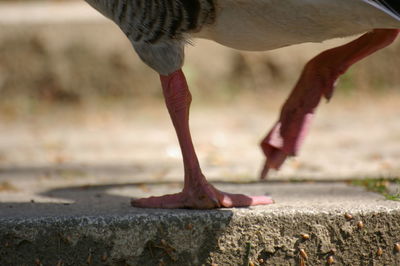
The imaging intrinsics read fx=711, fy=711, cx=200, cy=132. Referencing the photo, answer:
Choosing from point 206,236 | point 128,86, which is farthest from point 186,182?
point 128,86

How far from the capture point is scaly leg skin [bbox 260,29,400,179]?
2.85 m

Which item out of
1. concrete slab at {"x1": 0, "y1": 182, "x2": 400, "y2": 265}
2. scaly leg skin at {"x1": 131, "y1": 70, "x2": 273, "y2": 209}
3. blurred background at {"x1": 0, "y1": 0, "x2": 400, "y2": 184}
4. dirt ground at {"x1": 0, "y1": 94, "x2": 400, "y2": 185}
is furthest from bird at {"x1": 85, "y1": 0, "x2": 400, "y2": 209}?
blurred background at {"x1": 0, "y1": 0, "x2": 400, "y2": 184}

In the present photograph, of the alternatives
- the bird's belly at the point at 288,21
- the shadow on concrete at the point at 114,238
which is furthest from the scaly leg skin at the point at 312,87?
the shadow on concrete at the point at 114,238

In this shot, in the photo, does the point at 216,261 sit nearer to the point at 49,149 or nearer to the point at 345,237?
the point at 345,237

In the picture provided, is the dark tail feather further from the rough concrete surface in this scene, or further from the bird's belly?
the rough concrete surface

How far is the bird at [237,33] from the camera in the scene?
8.16 feet

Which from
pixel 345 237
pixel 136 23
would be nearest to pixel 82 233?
pixel 136 23

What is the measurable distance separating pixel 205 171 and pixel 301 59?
297 centimetres

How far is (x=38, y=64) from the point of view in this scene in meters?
7.04

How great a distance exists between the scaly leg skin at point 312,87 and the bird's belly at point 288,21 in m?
0.22

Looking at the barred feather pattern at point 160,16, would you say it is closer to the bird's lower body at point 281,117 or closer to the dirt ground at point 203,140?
the bird's lower body at point 281,117

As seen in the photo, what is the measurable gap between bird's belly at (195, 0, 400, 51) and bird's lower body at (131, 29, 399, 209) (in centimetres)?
22

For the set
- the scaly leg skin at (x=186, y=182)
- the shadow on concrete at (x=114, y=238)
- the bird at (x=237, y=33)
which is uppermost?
the bird at (x=237, y=33)

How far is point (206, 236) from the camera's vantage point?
2559 millimetres
